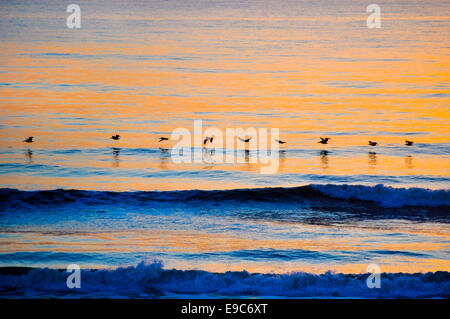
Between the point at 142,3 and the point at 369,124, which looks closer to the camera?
the point at 369,124

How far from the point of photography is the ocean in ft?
40.0

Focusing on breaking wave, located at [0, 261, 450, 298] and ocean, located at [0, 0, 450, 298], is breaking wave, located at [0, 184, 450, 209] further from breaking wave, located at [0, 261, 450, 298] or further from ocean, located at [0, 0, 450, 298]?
breaking wave, located at [0, 261, 450, 298]

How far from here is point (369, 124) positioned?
83.3 feet

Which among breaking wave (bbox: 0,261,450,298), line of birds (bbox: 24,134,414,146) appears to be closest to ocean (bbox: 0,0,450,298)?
breaking wave (bbox: 0,261,450,298)

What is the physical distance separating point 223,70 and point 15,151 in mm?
15405

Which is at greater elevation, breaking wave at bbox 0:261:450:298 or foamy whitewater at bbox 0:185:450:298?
foamy whitewater at bbox 0:185:450:298

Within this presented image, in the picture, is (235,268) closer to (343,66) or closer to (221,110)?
(221,110)

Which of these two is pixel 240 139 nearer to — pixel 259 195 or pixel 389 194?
pixel 259 195

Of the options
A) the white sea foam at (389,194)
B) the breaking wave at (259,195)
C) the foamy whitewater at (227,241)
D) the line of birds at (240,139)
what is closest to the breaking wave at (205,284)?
the foamy whitewater at (227,241)

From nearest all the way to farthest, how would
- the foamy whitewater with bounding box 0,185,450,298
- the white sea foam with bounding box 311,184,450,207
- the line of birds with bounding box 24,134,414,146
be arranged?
the foamy whitewater with bounding box 0,185,450,298
the white sea foam with bounding box 311,184,450,207
the line of birds with bounding box 24,134,414,146

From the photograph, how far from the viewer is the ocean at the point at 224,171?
12203mm

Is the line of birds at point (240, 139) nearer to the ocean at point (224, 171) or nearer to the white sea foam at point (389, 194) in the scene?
the ocean at point (224, 171)

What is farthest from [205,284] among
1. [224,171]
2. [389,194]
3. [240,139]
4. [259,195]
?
[240,139]
